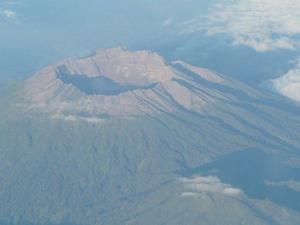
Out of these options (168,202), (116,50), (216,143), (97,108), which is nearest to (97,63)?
(116,50)

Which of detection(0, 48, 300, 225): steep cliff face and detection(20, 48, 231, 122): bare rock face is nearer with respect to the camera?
detection(0, 48, 300, 225): steep cliff face

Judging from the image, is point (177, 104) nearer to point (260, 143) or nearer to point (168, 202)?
point (260, 143)

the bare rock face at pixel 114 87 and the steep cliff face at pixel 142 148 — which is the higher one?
the bare rock face at pixel 114 87

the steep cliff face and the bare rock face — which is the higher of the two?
the bare rock face

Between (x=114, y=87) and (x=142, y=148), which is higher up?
(x=114, y=87)
